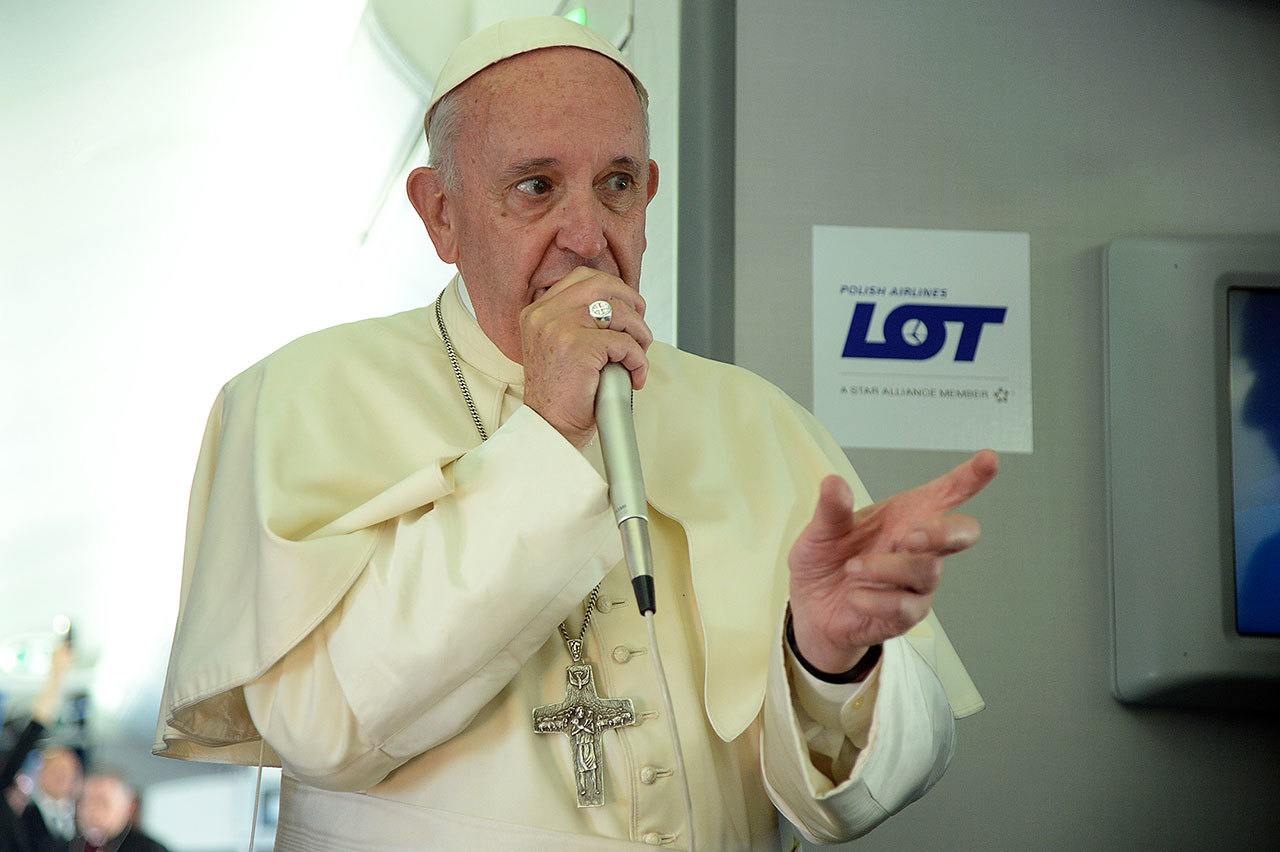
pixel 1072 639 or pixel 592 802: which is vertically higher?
pixel 1072 639

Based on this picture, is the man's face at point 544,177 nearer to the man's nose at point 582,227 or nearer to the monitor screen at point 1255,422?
the man's nose at point 582,227

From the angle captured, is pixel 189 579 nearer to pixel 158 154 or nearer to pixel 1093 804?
pixel 158 154

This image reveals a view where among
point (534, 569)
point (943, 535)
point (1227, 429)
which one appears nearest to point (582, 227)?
point (534, 569)

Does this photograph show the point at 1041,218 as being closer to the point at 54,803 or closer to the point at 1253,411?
the point at 1253,411

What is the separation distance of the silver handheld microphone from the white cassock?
86 mm

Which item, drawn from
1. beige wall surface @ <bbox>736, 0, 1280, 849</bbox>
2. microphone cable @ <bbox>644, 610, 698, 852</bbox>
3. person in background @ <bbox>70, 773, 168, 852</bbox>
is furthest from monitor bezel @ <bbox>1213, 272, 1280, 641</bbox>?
person in background @ <bbox>70, 773, 168, 852</bbox>

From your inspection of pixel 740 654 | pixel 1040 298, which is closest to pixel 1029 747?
pixel 1040 298

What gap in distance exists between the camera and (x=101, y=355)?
330cm

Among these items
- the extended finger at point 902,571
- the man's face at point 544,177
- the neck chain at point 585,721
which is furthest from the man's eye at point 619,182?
the extended finger at point 902,571

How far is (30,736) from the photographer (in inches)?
123

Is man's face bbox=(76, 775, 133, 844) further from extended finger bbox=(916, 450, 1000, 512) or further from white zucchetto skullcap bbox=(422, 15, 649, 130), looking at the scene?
extended finger bbox=(916, 450, 1000, 512)

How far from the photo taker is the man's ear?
2.45 m

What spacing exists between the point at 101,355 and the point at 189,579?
1.18 meters

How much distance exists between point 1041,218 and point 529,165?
5.04 feet
